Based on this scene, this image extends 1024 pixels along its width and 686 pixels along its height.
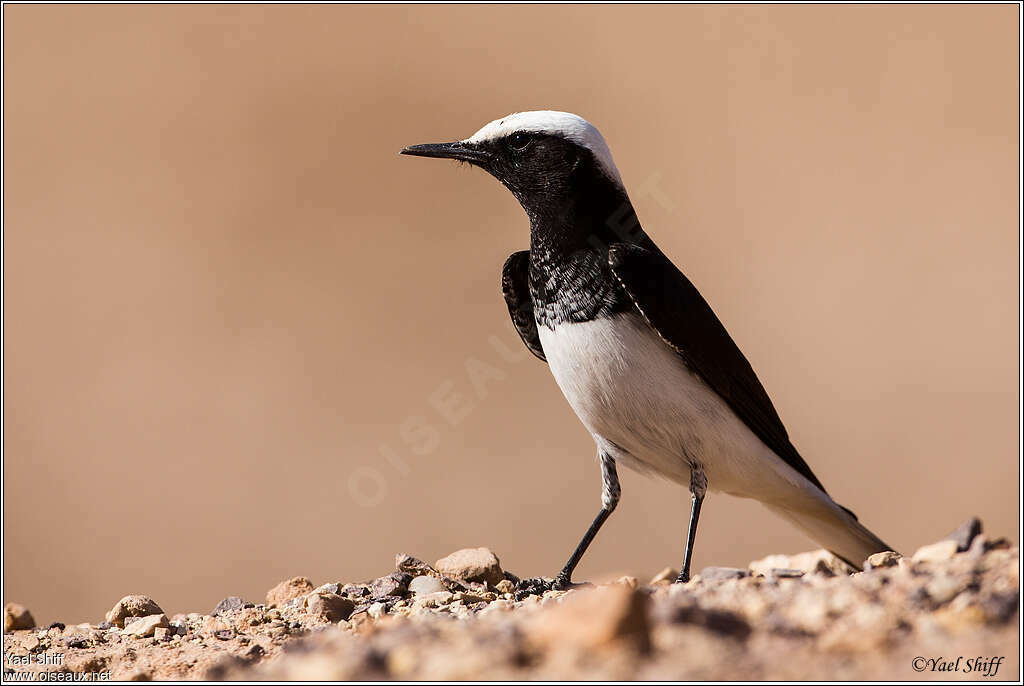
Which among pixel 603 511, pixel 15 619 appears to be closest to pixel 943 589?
pixel 603 511

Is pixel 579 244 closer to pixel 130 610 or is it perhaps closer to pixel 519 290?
pixel 519 290

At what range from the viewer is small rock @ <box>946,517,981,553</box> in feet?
16.8

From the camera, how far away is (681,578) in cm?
599

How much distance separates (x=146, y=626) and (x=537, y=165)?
3719 mm

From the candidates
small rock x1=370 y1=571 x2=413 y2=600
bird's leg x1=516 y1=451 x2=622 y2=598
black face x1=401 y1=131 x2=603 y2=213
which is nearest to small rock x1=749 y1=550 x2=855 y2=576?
bird's leg x1=516 y1=451 x2=622 y2=598

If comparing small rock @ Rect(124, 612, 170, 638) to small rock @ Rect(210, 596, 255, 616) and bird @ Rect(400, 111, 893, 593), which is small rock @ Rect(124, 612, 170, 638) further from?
bird @ Rect(400, 111, 893, 593)

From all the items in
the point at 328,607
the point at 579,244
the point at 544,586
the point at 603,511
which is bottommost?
the point at 544,586

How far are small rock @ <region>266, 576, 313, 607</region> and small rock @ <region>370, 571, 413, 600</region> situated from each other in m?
0.46

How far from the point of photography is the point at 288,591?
247 inches

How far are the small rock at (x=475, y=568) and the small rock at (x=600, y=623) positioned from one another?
3.20 metres

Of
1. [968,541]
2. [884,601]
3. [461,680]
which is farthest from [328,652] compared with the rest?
[968,541]

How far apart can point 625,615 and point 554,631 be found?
249mm

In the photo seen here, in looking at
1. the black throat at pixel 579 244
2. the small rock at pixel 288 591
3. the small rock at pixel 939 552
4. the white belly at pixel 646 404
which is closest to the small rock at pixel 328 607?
the small rock at pixel 288 591

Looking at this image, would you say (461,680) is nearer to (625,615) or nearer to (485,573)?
(625,615)
